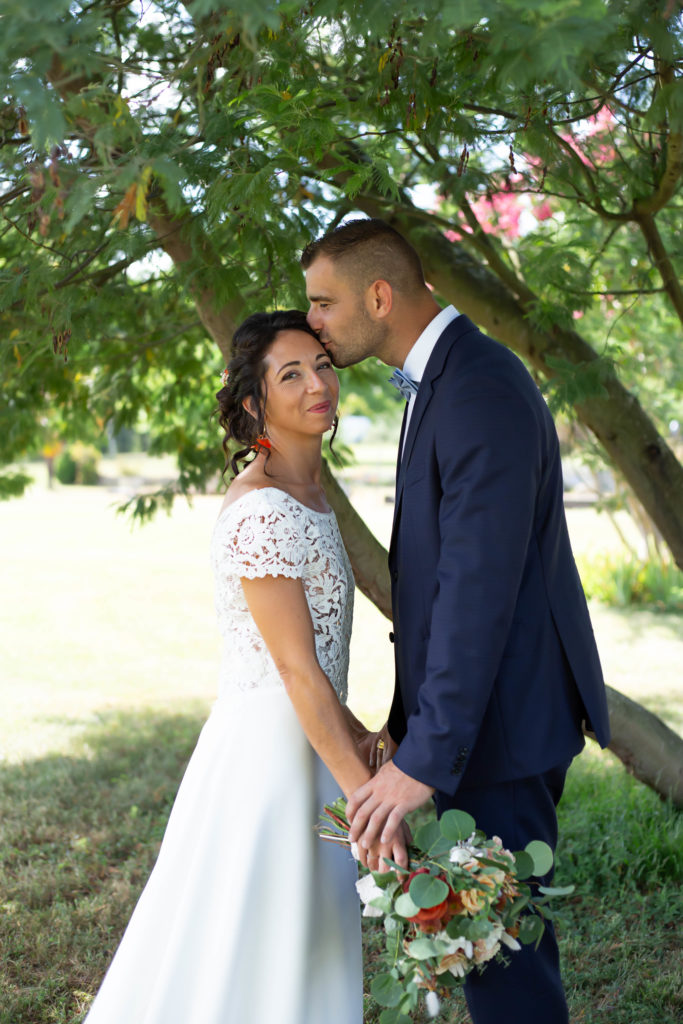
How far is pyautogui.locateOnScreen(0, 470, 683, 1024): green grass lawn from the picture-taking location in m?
3.87

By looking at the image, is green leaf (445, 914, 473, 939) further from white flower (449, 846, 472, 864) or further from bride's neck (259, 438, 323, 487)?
bride's neck (259, 438, 323, 487)

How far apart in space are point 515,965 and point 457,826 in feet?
1.93

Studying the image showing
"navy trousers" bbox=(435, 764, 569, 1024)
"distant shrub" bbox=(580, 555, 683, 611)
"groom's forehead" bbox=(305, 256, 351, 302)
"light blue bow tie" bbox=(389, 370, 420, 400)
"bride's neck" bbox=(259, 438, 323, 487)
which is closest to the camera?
"navy trousers" bbox=(435, 764, 569, 1024)

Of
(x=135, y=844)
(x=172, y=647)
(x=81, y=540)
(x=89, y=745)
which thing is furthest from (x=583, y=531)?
(x=135, y=844)

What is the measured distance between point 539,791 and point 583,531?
18.3m

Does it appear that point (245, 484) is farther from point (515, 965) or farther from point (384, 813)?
point (515, 965)

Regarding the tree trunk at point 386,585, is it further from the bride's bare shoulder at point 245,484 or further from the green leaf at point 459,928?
the green leaf at point 459,928

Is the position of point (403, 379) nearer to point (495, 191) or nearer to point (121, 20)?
point (495, 191)

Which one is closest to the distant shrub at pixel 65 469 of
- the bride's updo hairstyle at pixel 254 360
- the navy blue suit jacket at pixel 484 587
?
the bride's updo hairstyle at pixel 254 360

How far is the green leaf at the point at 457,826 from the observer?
2.13 m

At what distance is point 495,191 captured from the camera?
153 inches

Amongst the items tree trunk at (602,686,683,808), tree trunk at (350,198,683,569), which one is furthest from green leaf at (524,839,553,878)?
tree trunk at (350,198,683,569)

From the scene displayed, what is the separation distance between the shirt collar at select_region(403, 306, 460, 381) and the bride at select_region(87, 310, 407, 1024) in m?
0.30

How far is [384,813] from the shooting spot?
2242 millimetres
